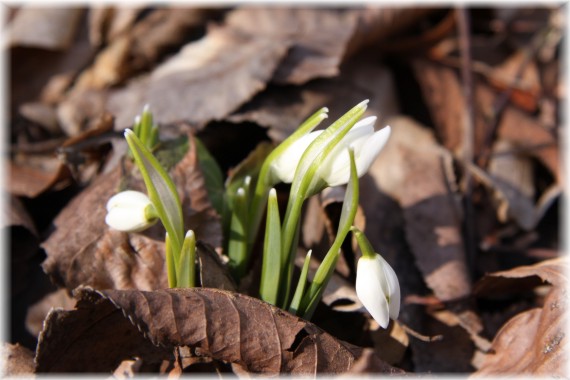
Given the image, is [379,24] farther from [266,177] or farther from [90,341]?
[90,341]

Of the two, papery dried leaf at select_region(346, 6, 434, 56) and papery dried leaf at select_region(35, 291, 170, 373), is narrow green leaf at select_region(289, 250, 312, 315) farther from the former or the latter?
papery dried leaf at select_region(346, 6, 434, 56)

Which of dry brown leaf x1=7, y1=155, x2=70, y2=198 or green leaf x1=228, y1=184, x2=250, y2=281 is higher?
dry brown leaf x1=7, y1=155, x2=70, y2=198

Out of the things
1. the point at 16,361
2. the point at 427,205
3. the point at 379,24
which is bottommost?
the point at 16,361

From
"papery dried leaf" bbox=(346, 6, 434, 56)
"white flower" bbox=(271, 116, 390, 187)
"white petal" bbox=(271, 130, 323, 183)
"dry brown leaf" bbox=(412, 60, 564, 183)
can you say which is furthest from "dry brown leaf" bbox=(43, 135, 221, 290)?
"dry brown leaf" bbox=(412, 60, 564, 183)

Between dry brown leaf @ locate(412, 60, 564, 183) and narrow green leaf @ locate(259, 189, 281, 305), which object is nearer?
narrow green leaf @ locate(259, 189, 281, 305)

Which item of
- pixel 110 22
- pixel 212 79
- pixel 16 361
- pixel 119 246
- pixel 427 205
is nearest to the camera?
pixel 16 361

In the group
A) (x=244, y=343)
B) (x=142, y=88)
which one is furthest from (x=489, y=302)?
(x=142, y=88)

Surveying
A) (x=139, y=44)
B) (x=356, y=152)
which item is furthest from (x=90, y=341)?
(x=139, y=44)
